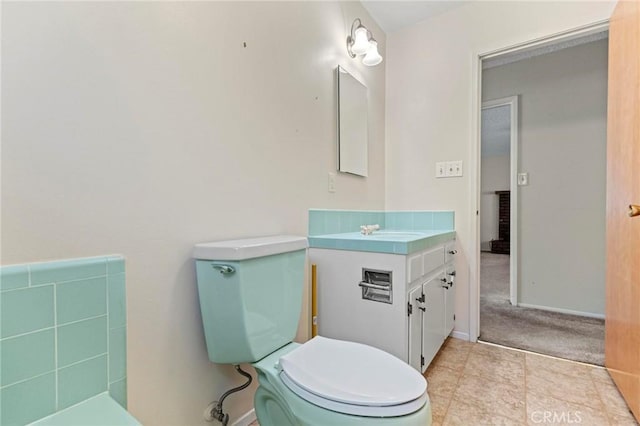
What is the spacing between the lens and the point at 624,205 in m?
1.43

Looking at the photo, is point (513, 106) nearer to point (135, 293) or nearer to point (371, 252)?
point (371, 252)

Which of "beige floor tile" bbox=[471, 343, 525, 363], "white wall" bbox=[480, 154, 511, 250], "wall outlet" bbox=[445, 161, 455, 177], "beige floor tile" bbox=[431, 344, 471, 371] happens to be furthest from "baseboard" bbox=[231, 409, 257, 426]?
"white wall" bbox=[480, 154, 511, 250]

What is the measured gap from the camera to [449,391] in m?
1.52

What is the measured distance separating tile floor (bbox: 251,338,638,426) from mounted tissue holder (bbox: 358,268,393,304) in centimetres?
55

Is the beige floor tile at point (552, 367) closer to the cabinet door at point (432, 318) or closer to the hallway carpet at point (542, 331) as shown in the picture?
the hallway carpet at point (542, 331)

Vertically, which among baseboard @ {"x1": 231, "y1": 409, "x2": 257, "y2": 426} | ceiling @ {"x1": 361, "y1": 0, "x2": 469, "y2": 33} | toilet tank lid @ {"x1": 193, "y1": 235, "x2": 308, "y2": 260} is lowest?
baseboard @ {"x1": 231, "y1": 409, "x2": 257, "y2": 426}

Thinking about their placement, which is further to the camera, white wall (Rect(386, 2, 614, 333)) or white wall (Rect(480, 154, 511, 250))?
white wall (Rect(480, 154, 511, 250))

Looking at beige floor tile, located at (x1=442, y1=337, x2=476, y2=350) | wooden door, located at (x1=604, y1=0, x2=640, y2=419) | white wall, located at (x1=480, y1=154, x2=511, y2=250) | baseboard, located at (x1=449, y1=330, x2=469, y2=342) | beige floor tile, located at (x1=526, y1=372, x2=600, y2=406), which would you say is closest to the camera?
wooden door, located at (x1=604, y1=0, x2=640, y2=419)

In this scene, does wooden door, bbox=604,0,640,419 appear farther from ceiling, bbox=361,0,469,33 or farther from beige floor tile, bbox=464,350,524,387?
ceiling, bbox=361,0,469,33

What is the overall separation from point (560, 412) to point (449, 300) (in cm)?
74

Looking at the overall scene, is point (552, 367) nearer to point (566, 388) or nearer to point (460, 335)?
point (566, 388)

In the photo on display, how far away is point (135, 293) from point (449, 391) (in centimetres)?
148

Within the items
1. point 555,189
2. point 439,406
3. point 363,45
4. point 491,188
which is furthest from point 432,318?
point 491,188

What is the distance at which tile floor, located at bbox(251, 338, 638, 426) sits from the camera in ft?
4.34
